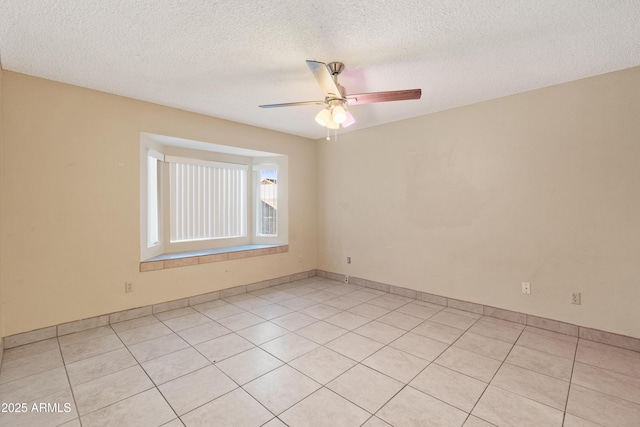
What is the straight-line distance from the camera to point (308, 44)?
2057 mm

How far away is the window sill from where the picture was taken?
332 centimetres

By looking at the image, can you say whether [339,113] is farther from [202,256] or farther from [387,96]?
[202,256]

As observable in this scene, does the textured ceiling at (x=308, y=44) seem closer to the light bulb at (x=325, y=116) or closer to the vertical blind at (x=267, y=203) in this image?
the light bulb at (x=325, y=116)

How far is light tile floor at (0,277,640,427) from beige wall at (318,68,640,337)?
51 cm

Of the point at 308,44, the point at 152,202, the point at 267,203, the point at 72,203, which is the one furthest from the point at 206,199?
the point at 308,44

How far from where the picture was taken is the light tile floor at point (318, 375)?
1680 mm

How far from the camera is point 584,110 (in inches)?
104

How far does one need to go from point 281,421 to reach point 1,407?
176 cm

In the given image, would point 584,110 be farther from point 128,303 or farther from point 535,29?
point 128,303

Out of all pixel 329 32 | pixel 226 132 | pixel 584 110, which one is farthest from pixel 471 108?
pixel 226 132

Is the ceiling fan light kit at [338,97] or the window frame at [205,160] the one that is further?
the window frame at [205,160]

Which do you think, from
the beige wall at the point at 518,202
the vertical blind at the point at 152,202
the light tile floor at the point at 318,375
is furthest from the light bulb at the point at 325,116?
the vertical blind at the point at 152,202

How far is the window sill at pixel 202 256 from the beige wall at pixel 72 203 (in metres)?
0.08

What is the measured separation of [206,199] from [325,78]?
312cm
